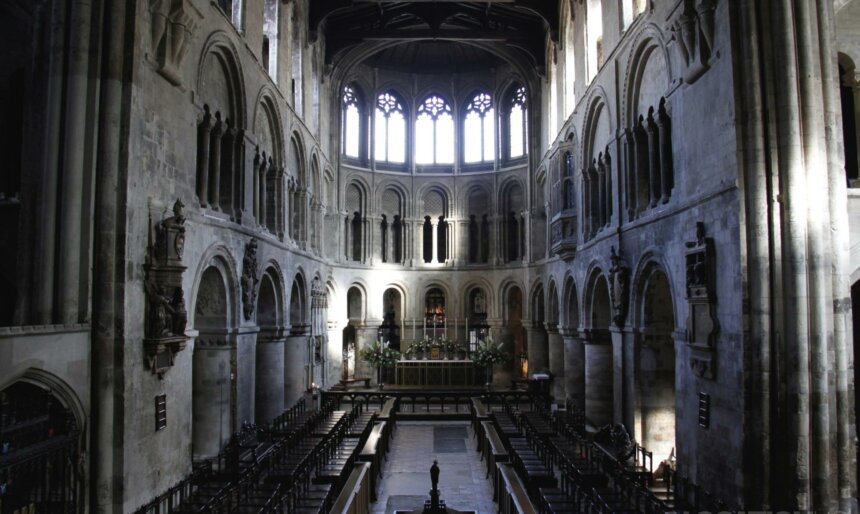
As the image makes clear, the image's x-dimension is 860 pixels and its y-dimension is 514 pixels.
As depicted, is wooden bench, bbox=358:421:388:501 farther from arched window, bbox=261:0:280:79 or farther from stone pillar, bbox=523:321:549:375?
stone pillar, bbox=523:321:549:375

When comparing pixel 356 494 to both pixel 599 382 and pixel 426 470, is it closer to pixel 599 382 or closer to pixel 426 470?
pixel 426 470

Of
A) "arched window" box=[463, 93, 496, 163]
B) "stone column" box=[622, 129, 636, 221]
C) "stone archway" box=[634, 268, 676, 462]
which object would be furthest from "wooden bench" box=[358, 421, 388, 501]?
"arched window" box=[463, 93, 496, 163]

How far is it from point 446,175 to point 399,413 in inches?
584

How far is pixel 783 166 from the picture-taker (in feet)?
34.7

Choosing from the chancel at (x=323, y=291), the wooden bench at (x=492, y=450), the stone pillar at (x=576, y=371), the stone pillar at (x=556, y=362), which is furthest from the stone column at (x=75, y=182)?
the stone pillar at (x=556, y=362)

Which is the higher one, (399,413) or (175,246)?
(175,246)

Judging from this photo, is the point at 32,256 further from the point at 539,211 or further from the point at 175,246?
the point at 539,211

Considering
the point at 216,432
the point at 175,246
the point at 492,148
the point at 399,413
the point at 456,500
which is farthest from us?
the point at 492,148

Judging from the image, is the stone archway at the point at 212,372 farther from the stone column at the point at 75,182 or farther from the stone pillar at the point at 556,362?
the stone pillar at the point at 556,362

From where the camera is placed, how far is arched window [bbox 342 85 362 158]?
34.6 metres

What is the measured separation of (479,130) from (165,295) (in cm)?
2675

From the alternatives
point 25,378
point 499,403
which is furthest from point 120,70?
point 499,403

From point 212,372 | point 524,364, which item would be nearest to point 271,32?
point 212,372

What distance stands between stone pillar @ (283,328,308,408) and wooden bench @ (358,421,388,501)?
593cm
